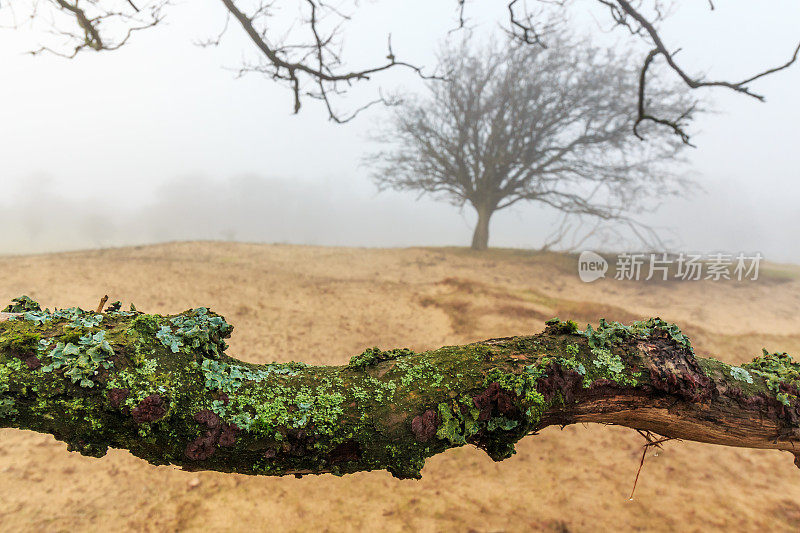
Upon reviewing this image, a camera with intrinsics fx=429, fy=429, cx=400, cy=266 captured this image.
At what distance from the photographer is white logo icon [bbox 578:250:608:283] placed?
38.5 feet

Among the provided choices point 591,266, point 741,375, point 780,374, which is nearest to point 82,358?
point 741,375

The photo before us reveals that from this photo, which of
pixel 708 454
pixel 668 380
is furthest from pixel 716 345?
pixel 668 380

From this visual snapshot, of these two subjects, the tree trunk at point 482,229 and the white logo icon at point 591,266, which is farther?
the tree trunk at point 482,229

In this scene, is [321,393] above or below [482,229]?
below

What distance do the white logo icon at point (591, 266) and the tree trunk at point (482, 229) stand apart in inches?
134

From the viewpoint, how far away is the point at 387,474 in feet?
13.5

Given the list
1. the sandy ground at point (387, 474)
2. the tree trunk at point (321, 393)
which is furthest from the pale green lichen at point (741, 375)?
the sandy ground at point (387, 474)

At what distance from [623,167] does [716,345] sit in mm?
7709

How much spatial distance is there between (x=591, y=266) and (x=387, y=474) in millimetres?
10536

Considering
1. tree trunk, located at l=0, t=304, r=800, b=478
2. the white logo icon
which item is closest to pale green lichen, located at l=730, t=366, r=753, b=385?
tree trunk, located at l=0, t=304, r=800, b=478

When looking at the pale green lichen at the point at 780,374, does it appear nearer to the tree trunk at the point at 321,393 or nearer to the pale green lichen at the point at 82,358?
the tree trunk at the point at 321,393

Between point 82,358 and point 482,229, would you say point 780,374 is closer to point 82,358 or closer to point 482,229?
point 82,358

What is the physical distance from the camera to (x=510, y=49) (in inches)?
563

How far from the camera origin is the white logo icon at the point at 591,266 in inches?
462
